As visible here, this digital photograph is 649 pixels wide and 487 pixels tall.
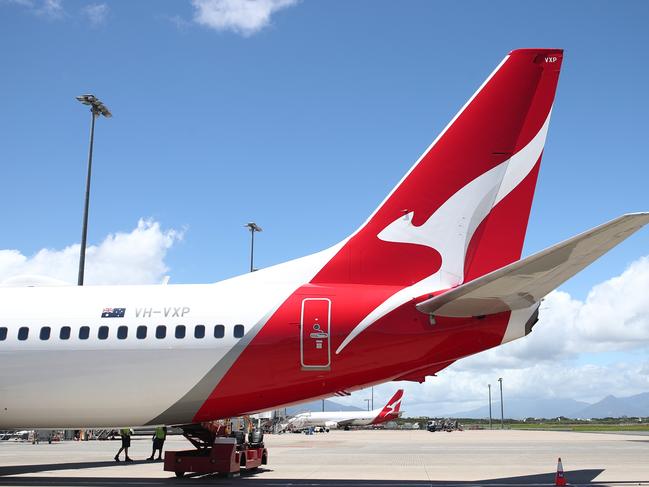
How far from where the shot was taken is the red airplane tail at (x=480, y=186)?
14930 millimetres

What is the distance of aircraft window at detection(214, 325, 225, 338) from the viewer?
14.3 metres

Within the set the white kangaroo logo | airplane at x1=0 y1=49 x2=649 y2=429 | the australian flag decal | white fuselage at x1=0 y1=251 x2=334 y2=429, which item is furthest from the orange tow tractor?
the white kangaroo logo

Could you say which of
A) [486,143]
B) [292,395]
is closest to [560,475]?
[292,395]

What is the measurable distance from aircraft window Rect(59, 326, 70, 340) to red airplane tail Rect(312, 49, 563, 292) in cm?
588

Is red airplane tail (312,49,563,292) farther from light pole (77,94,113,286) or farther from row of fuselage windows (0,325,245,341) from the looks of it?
light pole (77,94,113,286)

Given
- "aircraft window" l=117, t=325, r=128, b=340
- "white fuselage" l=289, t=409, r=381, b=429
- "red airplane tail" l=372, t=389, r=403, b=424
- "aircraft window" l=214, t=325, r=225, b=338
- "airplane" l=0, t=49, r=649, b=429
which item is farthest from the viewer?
"white fuselage" l=289, t=409, r=381, b=429

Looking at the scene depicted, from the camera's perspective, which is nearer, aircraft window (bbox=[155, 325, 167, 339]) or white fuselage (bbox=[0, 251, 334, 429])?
white fuselage (bbox=[0, 251, 334, 429])

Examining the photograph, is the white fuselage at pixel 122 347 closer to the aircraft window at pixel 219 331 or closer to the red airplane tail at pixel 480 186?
the aircraft window at pixel 219 331

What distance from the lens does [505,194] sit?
15.0 meters

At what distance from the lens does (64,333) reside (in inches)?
589

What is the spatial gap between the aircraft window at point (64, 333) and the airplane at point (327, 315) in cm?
3

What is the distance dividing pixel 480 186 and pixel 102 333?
941 centimetres

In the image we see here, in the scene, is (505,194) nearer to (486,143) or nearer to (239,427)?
(486,143)

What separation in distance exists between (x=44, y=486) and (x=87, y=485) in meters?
0.96
